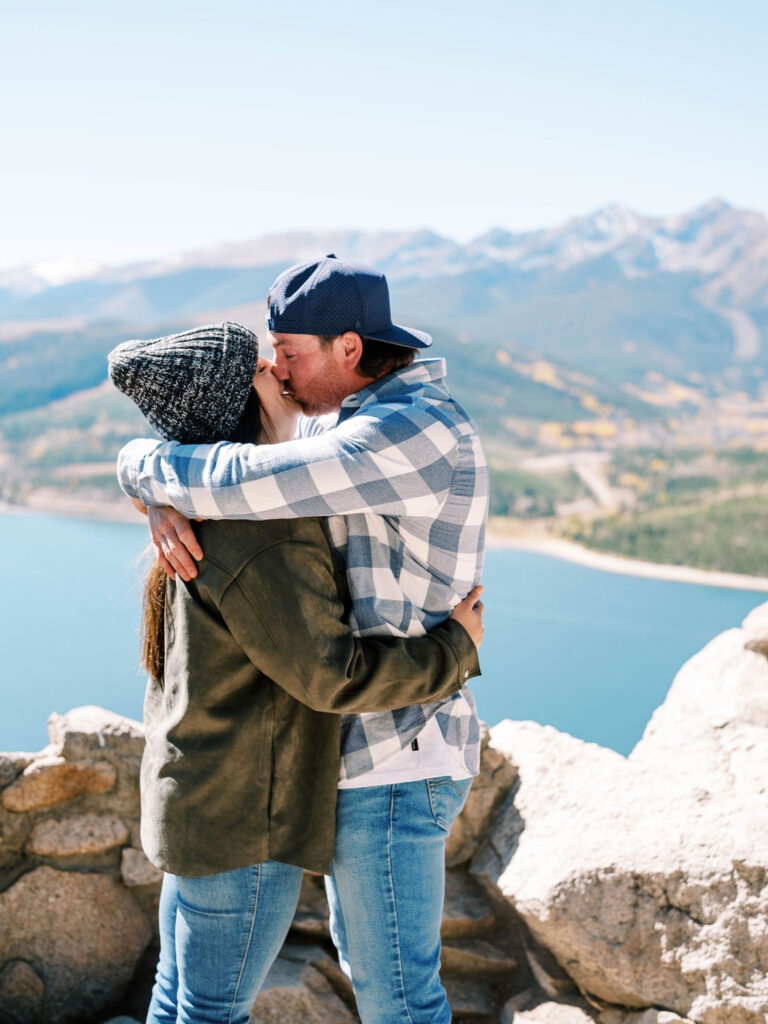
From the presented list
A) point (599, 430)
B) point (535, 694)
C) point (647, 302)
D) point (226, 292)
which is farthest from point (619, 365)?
point (535, 694)

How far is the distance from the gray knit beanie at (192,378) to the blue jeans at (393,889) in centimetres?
65

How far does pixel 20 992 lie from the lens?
227cm

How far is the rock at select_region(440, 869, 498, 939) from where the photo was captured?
245 centimetres

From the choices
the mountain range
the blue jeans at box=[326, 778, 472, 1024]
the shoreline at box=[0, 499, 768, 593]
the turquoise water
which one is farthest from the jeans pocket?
the mountain range

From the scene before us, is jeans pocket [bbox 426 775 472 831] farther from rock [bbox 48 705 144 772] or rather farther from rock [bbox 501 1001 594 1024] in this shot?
rock [bbox 48 705 144 772]

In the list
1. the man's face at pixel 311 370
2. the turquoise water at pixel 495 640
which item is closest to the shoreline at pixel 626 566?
the turquoise water at pixel 495 640

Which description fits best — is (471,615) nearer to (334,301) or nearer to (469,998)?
(334,301)

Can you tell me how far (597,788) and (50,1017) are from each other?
5.11ft

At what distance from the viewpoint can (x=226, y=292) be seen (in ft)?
510

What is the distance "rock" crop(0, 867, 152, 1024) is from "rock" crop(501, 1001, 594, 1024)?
3.37 feet

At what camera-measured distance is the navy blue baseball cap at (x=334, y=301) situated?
1.45 m

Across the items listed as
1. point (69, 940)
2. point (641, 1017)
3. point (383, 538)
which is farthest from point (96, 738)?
point (641, 1017)

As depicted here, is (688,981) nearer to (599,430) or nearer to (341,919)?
(341,919)

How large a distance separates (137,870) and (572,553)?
33.6 metres
